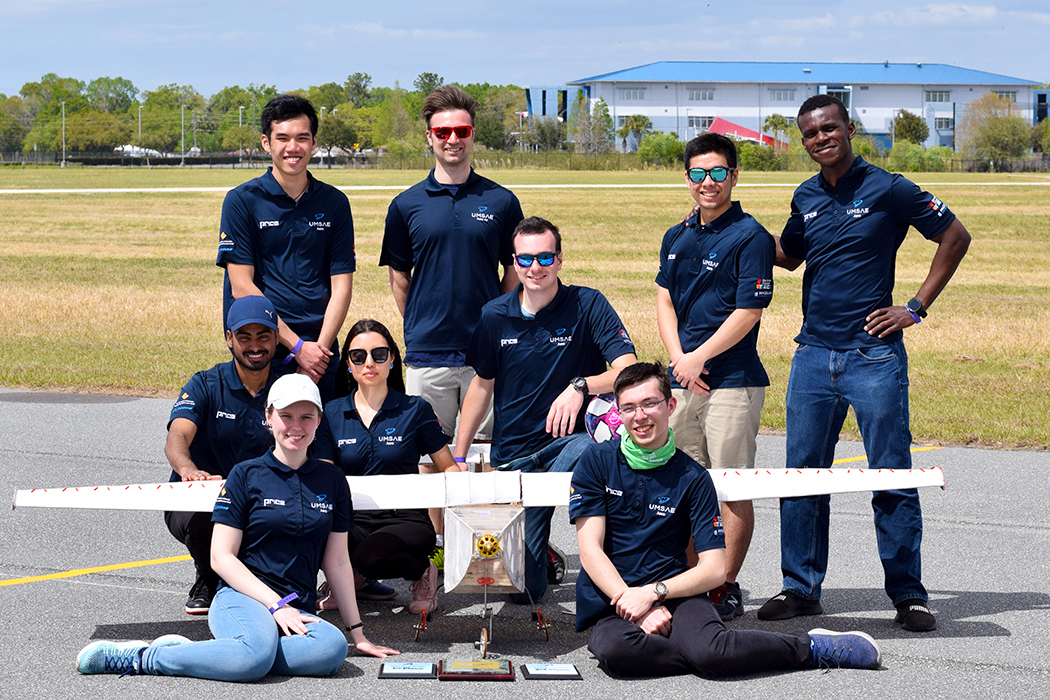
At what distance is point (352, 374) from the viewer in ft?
19.5

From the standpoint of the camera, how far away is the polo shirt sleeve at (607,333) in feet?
19.4

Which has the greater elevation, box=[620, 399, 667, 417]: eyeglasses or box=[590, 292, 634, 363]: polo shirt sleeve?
box=[590, 292, 634, 363]: polo shirt sleeve

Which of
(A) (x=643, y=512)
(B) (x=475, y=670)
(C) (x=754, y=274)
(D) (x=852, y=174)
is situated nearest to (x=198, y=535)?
(B) (x=475, y=670)

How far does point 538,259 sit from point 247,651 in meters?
2.29

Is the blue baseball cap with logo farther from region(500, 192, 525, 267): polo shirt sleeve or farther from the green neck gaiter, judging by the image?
the green neck gaiter

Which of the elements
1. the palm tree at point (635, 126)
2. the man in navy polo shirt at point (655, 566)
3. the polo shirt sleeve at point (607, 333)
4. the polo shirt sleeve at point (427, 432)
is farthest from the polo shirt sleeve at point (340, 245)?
the palm tree at point (635, 126)

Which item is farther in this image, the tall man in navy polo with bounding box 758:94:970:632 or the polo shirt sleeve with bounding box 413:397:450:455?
the polo shirt sleeve with bounding box 413:397:450:455

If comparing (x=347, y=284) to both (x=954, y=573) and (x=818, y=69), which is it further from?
(x=818, y=69)

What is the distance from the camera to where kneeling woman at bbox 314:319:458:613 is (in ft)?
18.7

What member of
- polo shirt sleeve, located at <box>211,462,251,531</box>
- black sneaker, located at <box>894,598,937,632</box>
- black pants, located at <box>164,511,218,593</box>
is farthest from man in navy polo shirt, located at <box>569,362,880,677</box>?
black pants, located at <box>164,511,218,593</box>

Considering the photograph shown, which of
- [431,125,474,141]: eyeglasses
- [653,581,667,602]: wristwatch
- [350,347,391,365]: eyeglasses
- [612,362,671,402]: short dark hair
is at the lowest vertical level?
[653,581,667,602]: wristwatch

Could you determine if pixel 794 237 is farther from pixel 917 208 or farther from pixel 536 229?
pixel 536 229

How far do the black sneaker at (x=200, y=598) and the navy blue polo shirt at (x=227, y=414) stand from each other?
567 millimetres

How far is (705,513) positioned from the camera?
5.14m
